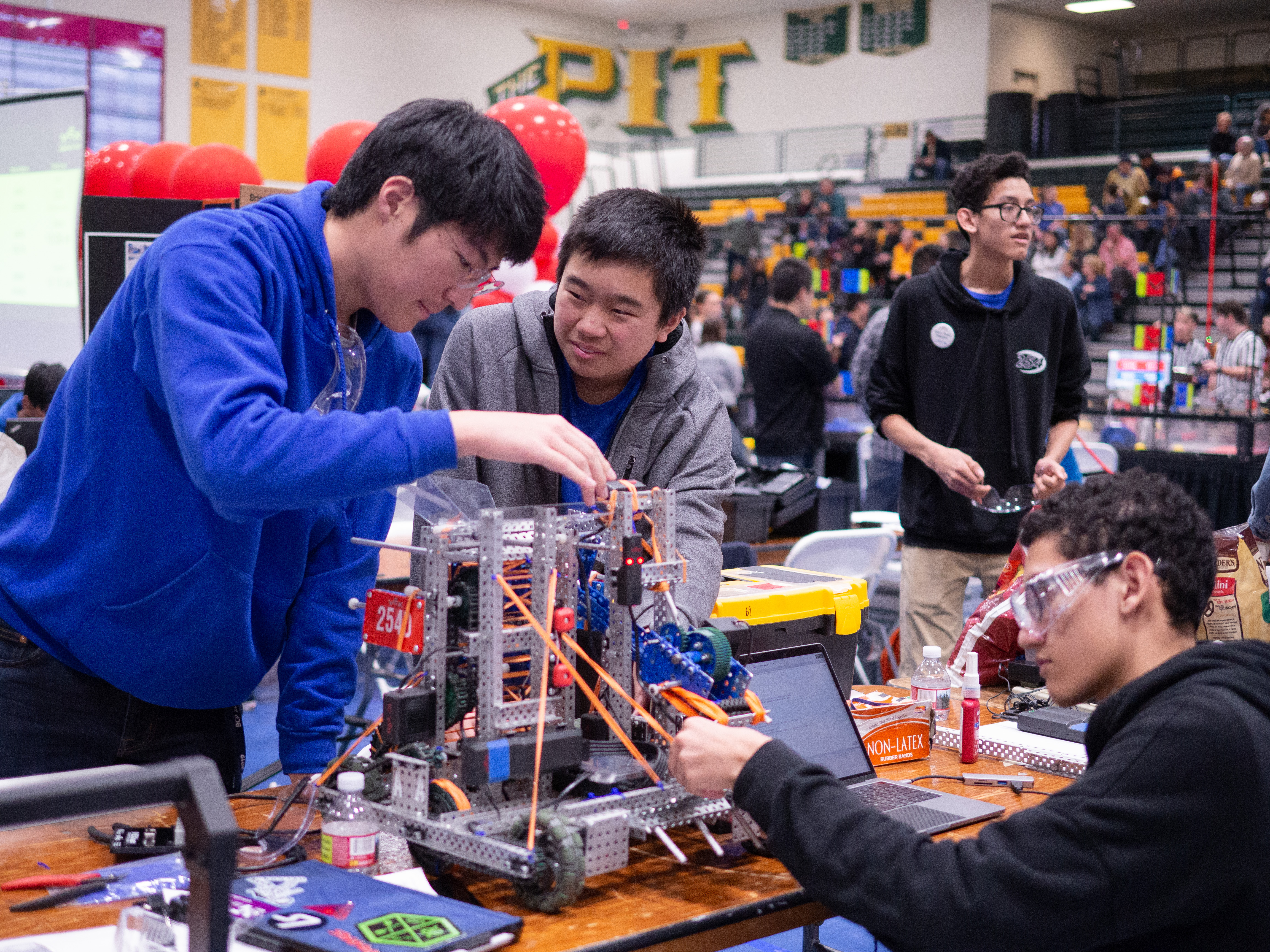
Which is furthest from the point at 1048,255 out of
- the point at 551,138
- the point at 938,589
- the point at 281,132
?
the point at 938,589

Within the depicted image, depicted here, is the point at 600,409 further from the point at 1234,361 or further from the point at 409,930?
the point at 1234,361

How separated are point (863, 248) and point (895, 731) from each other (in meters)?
11.8

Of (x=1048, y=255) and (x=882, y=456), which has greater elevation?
(x=1048, y=255)

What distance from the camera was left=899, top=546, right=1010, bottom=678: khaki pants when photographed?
3285 millimetres

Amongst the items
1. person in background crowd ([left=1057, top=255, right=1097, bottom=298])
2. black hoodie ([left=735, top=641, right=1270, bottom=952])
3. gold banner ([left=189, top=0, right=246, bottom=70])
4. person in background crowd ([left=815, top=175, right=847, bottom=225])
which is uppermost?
gold banner ([left=189, top=0, right=246, bottom=70])

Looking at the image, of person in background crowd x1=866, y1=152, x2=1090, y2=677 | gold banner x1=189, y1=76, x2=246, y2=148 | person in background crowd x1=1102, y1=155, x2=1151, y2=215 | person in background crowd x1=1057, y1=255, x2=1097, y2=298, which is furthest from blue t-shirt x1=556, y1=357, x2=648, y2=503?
gold banner x1=189, y1=76, x2=246, y2=148

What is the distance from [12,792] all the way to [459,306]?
86cm

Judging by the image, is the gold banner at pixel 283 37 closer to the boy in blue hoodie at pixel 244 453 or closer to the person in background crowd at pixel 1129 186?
the person in background crowd at pixel 1129 186

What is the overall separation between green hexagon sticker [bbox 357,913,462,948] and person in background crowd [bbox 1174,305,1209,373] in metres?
8.53

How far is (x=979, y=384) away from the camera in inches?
129

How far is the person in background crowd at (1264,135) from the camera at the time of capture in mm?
12320

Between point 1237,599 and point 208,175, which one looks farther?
point 208,175

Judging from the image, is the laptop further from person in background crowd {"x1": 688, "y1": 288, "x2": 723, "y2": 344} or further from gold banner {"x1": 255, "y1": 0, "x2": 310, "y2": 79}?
gold banner {"x1": 255, "y1": 0, "x2": 310, "y2": 79}

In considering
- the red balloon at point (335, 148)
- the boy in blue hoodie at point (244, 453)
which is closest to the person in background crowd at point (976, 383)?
the boy in blue hoodie at point (244, 453)
